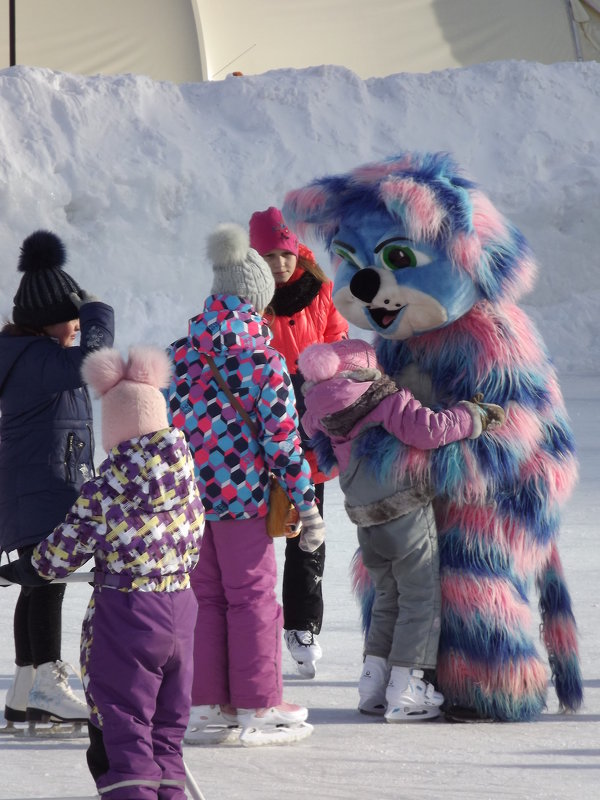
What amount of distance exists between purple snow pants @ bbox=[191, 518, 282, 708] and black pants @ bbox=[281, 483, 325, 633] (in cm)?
91

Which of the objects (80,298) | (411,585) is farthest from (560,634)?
(80,298)

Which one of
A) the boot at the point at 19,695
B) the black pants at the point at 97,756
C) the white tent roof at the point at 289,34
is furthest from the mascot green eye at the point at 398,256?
the white tent roof at the point at 289,34

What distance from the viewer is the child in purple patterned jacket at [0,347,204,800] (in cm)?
304

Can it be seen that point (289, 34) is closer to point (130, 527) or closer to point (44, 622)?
point (44, 622)

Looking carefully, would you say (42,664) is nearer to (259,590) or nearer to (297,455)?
(259,590)

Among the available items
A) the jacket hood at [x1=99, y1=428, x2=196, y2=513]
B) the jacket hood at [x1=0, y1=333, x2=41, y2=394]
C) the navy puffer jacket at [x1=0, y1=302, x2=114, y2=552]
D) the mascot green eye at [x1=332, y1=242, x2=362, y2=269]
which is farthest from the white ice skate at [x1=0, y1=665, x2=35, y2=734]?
the mascot green eye at [x1=332, y1=242, x2=362, y2=269]

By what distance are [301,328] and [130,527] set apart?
2289mm

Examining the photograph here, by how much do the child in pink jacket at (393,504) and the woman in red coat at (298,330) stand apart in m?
0.51

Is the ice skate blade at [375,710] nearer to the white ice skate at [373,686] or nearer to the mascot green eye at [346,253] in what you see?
the white ice skate at [373,686]

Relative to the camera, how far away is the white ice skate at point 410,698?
4.27 metres

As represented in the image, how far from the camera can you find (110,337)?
4.18 metres

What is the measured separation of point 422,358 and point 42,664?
1.45 meters

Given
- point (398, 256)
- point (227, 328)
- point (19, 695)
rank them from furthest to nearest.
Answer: point (398, 256) → point (19, 695) → point (227, 328)

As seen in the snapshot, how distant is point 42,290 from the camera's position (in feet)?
14.1
